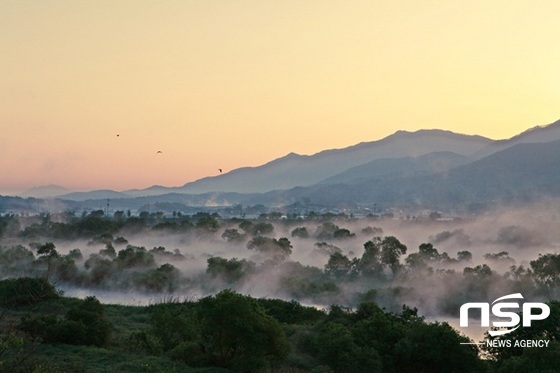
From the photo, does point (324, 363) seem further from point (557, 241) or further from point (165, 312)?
point (557, 241)

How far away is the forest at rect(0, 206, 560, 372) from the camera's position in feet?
126

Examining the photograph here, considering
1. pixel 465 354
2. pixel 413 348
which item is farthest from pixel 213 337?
pixel 465 354

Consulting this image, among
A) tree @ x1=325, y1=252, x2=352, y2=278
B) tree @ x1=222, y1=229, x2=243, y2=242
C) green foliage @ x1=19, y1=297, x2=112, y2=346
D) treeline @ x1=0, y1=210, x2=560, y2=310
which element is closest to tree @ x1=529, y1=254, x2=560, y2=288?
treeline @ x1=0, y1=210, x2=560, y2=310

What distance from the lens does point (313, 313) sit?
64500 millimetres

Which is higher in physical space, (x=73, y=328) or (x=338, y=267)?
(x=73, y=328)

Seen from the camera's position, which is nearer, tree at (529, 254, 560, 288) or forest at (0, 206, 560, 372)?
forest at (0, 206, 560, 372)

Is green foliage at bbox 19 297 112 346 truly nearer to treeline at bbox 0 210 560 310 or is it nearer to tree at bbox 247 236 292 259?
treeline at bbox 0 210 560 310

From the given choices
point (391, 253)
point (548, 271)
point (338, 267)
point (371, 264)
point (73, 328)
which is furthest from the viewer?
point (391, 253)

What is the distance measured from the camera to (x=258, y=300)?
67.6 metres

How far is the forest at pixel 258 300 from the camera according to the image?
126 feet

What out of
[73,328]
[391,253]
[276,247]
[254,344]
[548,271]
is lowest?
[548,271]

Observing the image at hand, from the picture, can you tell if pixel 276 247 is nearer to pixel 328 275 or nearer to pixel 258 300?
pixel 328 275

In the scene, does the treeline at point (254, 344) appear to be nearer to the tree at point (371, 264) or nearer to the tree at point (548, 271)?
the tree at point (548, 271)

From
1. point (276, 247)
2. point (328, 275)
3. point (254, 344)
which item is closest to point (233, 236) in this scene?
point (276, 247)
